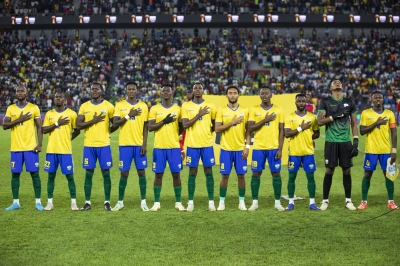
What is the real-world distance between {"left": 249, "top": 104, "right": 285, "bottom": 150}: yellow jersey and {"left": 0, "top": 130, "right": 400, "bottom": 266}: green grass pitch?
1236 millimetres

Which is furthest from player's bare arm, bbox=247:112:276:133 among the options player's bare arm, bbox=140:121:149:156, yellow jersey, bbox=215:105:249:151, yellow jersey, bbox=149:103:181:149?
player's bare arm, bbox=140:121:149:156

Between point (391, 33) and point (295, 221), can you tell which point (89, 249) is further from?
point (391, 33)

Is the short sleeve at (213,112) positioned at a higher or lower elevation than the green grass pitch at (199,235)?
higher

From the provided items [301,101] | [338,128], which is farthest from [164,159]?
[338,128]

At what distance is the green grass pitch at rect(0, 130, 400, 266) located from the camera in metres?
8.17

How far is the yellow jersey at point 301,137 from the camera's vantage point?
11.8 metres

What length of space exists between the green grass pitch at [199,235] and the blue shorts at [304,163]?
0.76 m

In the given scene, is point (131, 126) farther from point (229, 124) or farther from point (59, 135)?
point (229, 124)

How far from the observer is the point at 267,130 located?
11.6 metres

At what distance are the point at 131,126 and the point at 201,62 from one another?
1483 inches

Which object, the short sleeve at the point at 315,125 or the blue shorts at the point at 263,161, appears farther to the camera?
the short sleeve at the point at 315,125

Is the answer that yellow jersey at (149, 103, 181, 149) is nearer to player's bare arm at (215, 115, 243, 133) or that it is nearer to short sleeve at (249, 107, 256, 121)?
player's bare arm at (215, 115, 243, 133)

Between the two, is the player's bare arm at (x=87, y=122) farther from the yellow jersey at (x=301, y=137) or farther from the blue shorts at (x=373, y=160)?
the blue shorts at (x=373, y=160)

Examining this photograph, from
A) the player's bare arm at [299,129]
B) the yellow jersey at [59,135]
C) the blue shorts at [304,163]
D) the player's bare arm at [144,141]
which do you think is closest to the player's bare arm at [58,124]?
the yellow jersey at [59,135]
